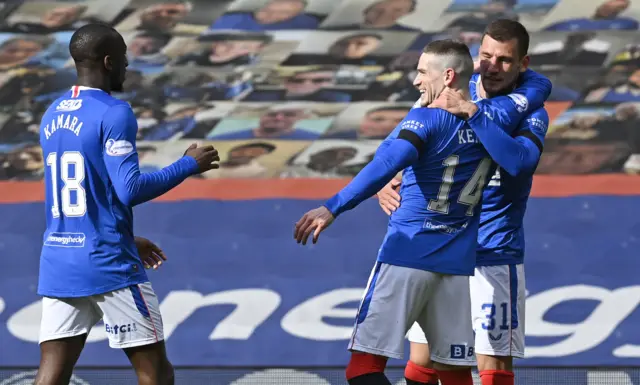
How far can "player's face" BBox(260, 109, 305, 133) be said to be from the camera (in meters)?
7.09

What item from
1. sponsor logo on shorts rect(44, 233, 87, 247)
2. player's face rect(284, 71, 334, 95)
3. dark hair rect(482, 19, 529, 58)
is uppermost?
player's face rect(284, 71, 334, 95)

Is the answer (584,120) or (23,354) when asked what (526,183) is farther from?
(23,354)

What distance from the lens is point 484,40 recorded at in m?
4.46

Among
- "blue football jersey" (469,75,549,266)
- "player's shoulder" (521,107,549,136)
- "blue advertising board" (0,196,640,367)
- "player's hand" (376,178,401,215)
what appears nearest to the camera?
"player's hand" (376,178,401,215)

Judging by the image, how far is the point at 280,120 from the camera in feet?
23.4

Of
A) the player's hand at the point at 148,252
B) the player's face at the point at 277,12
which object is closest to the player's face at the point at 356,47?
the player's face at the point at 277,12

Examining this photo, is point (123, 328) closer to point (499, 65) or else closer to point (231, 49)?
point (499, 65)

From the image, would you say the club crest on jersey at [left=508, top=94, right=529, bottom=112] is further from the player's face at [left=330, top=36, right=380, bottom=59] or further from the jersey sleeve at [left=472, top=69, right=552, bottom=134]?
the player's face at [left=330, top=36, right=380, bottom=59]

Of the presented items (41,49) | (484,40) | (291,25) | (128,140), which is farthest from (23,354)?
(484,40)

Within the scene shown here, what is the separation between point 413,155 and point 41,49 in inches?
168

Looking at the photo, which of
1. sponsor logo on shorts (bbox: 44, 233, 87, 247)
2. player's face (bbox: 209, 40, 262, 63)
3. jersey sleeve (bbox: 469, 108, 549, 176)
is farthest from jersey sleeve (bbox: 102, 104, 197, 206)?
player's face (bbox: 209, 40, 262, 63)

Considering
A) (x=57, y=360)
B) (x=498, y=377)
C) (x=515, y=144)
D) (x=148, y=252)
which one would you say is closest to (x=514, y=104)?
(x=515, y=144)

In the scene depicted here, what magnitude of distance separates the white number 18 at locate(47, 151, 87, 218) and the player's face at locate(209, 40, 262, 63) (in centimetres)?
349

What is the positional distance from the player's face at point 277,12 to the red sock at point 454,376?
12.4ft
